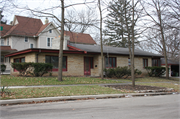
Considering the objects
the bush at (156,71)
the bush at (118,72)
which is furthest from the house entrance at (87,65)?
the bush at (156,71)

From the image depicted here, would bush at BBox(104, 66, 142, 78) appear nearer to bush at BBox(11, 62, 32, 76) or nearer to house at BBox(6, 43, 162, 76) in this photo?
house at BBox(6, 43, 162, 76)

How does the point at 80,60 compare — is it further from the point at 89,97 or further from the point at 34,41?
the point at 34,41

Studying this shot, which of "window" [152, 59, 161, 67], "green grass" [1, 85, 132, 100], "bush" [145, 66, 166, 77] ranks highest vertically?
"window" [152, 59, 161, 67]

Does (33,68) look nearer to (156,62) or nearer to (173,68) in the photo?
(156,62)

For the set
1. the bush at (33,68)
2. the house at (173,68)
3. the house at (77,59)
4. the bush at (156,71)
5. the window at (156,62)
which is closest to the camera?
the bush at (33,68)

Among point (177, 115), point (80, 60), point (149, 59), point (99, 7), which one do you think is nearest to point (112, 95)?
point (177, 115)

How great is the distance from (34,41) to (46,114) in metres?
30.8

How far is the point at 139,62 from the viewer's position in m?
24.8

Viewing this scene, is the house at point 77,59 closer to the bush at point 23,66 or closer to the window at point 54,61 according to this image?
the window at point 54,61

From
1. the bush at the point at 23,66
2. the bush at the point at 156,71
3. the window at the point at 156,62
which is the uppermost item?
the window at the point at 156,62

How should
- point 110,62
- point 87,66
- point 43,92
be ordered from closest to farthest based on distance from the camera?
1. point 43,92
2. point 87,66
3. point 110,62

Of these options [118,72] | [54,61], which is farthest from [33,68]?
[118,72]

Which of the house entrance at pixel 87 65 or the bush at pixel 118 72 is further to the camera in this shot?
the house entrance at pixel 87 65

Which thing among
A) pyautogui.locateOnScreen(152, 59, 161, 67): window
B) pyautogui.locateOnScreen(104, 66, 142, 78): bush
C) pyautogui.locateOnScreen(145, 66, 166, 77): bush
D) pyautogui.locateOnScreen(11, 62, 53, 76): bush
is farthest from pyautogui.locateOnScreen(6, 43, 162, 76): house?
pyautogui.locateOnScreen(152, 59, 161, 67): window
